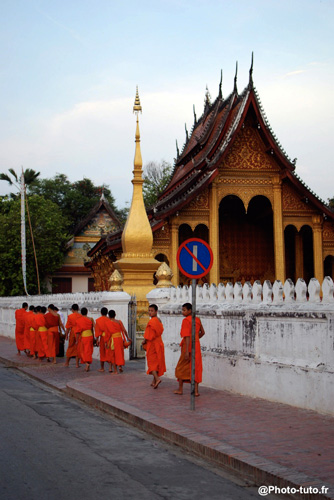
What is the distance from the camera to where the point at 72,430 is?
24.8 ft

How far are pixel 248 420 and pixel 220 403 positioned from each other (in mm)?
1336

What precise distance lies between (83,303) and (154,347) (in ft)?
22.6

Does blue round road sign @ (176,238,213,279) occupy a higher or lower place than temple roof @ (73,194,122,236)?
lower

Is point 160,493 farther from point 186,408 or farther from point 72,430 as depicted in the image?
point 186,408

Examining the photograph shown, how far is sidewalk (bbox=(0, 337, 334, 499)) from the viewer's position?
5359 millimetres

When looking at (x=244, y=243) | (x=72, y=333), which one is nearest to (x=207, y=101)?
(x=244, y=243)

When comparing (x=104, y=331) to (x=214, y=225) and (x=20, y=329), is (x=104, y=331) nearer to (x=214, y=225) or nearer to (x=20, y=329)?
(x=20, y=329)

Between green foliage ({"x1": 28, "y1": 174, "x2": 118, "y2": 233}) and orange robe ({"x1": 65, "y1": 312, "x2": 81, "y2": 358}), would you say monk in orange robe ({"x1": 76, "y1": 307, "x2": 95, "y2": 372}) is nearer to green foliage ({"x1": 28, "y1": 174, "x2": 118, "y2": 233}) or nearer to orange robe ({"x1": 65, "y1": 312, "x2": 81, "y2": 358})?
orange robe ({"x1": 65, "y1": 312, "x2": 81, "y2": 358})

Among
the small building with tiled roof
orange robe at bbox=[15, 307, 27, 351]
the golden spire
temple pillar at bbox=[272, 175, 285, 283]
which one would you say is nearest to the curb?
orange robe at bbox=[15, 307, 27, 351]

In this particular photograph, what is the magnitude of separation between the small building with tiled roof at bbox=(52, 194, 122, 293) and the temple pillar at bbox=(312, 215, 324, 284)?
19881 millimetres

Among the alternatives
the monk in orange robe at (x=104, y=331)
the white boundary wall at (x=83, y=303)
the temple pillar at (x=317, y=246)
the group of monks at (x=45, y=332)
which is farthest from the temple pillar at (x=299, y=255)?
the monk in orange robe at (x=104, y=331)

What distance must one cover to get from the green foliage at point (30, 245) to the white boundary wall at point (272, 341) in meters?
27.6

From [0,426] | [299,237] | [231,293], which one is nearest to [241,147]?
[299,237]

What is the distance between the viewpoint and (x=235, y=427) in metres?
7.03
